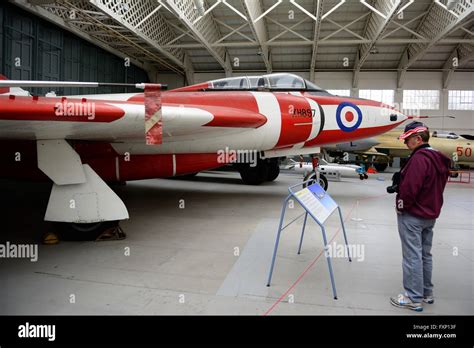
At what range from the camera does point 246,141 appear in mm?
6906

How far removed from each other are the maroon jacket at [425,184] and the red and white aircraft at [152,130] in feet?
8.43

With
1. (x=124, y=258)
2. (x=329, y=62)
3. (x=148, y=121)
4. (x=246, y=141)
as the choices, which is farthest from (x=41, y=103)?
(x=329, y=62)

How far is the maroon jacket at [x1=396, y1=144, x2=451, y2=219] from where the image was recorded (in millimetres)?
2881

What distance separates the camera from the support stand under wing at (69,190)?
184 inches

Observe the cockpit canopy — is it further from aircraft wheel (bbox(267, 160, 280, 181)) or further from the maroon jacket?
the maroon jacket

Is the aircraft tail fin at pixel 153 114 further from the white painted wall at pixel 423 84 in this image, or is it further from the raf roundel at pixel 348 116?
the white painted wall at pixel 423 84

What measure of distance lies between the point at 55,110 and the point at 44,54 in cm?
1648

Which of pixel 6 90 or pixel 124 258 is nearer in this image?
pixel 124 258

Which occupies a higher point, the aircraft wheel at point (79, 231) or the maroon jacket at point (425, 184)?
the maroon jacket at point (425, 184)

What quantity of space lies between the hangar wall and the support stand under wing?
13.1m

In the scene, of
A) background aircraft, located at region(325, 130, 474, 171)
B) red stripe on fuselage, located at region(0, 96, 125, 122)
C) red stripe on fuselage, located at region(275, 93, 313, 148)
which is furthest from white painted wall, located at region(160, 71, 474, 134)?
red stripe on fuselage, located at region(0, 96, 125, 122)

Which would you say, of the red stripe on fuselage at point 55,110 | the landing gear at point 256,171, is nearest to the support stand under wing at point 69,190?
the red stripe on fuselage at point 55,110
